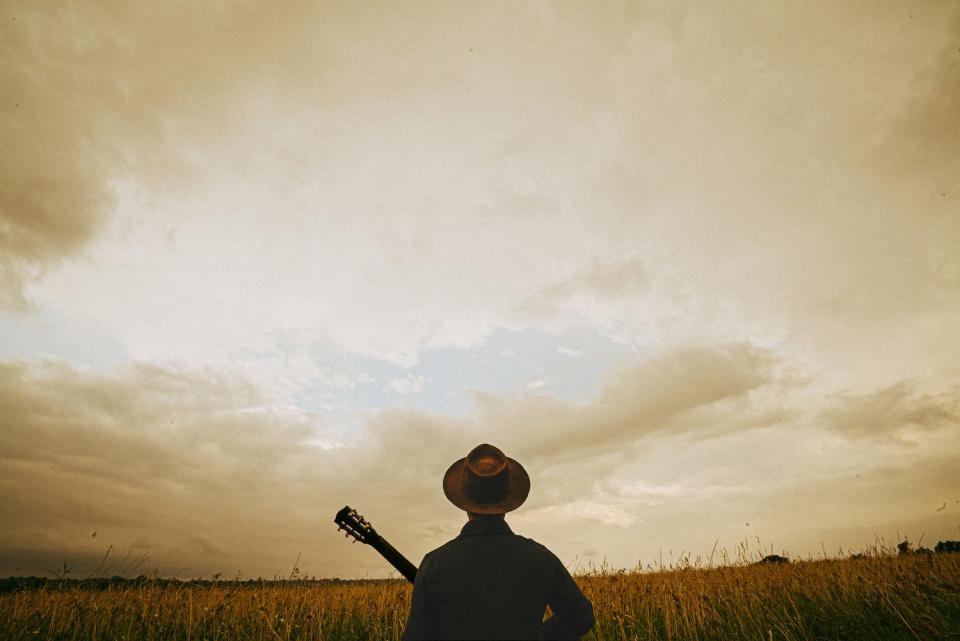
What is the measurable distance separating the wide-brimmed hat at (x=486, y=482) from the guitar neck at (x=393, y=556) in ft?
3.36

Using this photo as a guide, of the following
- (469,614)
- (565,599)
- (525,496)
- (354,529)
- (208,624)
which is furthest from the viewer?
(208,624)

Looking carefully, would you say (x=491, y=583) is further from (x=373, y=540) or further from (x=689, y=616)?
(x=689, y=616)

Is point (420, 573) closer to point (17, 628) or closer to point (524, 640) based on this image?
point (524, 640)

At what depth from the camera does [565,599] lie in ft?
10.9

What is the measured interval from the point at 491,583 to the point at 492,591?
5 centimetres

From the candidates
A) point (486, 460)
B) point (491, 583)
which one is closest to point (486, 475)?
point (486, 460)

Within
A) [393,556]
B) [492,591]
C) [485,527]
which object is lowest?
[492,591]

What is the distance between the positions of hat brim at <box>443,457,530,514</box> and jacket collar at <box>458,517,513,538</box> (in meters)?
0.06

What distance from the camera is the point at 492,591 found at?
309 centimetres

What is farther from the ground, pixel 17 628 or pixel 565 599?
pixel 565 599

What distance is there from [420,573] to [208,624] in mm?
9453

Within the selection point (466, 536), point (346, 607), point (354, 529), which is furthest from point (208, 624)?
point (466, 536)

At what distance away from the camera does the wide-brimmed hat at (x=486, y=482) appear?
3502 mm

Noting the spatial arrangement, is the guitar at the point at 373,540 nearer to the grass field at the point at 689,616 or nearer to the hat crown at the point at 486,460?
the hat crown at the point at 486,460
